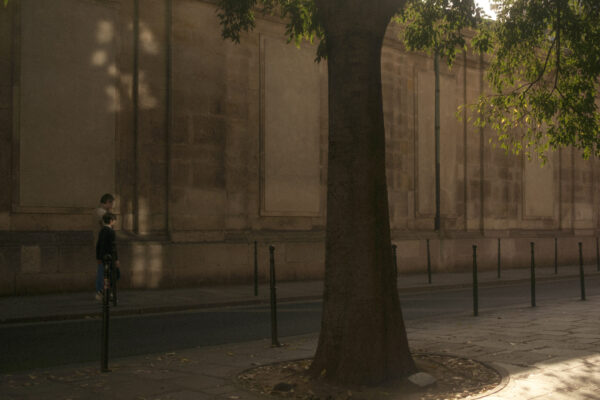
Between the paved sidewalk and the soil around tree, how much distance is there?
188 millimetres

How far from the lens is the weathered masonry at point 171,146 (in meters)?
14.6

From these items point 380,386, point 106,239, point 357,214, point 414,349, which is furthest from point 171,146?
point 380,386

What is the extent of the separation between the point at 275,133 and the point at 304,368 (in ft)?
A: 41.5

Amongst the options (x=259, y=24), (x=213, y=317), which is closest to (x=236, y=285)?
(x=213, y=317)

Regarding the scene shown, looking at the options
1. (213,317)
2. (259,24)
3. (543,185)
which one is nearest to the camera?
(213,317)

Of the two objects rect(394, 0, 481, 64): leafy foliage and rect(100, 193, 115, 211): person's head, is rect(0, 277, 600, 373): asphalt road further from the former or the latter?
rect(394, 0, 481, 64): leafy foliage

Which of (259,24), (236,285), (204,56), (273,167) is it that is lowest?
(236,285)

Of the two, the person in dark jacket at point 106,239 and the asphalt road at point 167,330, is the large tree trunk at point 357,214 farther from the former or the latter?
the person in dark jacket at point 106,239

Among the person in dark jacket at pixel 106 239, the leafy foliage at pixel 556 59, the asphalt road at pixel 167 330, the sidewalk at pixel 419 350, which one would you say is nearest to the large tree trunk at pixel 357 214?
the sidewalk at pixel 419 350

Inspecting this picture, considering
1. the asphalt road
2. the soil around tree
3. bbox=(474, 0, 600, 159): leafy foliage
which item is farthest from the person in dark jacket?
bbox=(474, 0, 600, 159): leafy foliage

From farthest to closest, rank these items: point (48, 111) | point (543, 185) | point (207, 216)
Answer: point (543, 185)
point (207, 216)
point (48, 111)

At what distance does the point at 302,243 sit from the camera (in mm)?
18906

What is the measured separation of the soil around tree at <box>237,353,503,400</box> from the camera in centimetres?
592

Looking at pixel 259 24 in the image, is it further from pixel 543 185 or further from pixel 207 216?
pixel 543 185
